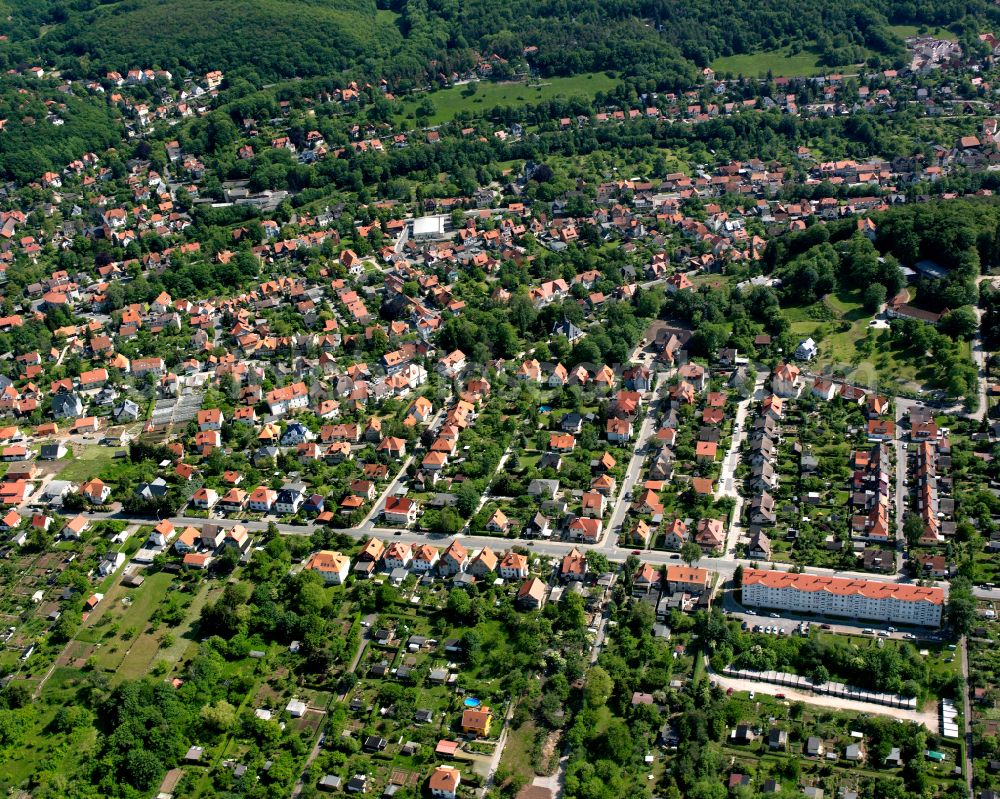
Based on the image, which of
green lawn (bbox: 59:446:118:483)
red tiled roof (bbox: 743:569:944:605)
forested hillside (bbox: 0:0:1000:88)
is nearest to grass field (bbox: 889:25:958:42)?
forested hillside (bbox: 0:0:1000:88)

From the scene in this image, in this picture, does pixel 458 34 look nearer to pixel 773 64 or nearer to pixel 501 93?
pixel 501 93

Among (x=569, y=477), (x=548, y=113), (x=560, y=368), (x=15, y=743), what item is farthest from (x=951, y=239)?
(x=15, y=743)

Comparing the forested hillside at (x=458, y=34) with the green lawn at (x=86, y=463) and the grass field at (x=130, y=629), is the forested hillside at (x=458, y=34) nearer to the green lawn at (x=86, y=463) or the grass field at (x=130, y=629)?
the green lawn at (x=86, y=463)

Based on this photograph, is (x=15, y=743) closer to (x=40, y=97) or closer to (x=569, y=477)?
(x=569, y=477)

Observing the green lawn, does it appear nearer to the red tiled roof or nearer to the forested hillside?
the red tiled roof

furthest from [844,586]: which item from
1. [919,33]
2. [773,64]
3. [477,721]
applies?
[919,33]

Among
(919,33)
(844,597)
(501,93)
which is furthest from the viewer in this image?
(501,93)

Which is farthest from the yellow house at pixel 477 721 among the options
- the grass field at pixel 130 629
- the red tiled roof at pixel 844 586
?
the grass field at pixel 130 629
